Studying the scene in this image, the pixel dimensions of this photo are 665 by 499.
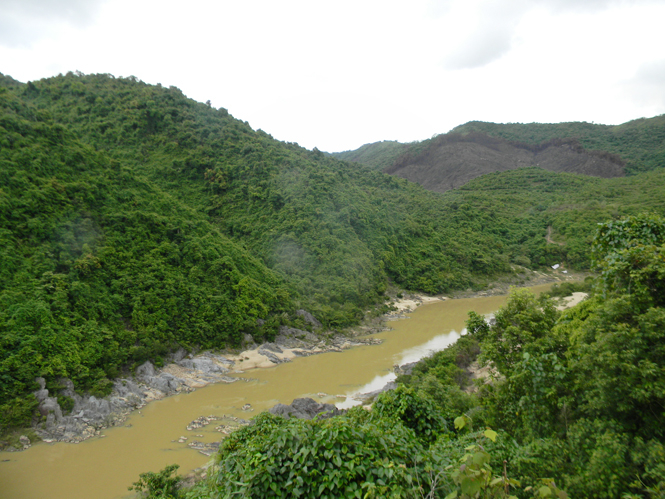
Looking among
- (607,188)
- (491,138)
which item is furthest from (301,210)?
(491,138)

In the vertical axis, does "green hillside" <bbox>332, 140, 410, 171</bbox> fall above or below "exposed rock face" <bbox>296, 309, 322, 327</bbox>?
above

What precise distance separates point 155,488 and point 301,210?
26003 mm

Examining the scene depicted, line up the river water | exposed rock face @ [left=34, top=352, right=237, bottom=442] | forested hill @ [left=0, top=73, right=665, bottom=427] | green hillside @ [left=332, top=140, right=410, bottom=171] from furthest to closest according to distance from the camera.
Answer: green hillside @ [left=332, top=140, right=410, bottom=171]
forested hill @ [left=0, top=73, right=665, bottom=427]
exposed rock face @ [left=34, top=352, right=237, bottom=442]
the river water

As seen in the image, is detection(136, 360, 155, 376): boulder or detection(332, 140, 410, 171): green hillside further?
detection(332, 140, 410, 171): green hillside

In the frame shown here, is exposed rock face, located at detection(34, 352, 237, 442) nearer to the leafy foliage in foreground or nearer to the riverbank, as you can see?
the riverbank

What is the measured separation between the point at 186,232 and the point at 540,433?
68.5 feet

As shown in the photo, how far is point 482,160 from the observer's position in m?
81.5

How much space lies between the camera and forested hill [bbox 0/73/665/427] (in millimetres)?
14617

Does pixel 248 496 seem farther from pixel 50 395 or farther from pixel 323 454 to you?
pixel 50 395

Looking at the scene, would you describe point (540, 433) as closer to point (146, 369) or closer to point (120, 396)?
point (120, 396)

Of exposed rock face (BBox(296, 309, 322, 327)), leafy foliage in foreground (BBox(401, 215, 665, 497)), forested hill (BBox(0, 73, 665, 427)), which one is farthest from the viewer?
exposed rock face (BBox(296, 309, 322, 327))

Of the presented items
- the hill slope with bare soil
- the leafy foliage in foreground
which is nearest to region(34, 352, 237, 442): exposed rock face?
the leafy foliage in foreground

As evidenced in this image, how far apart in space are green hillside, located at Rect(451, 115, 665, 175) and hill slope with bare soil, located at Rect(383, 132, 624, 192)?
3.11 m

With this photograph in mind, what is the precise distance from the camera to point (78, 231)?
17328mm
